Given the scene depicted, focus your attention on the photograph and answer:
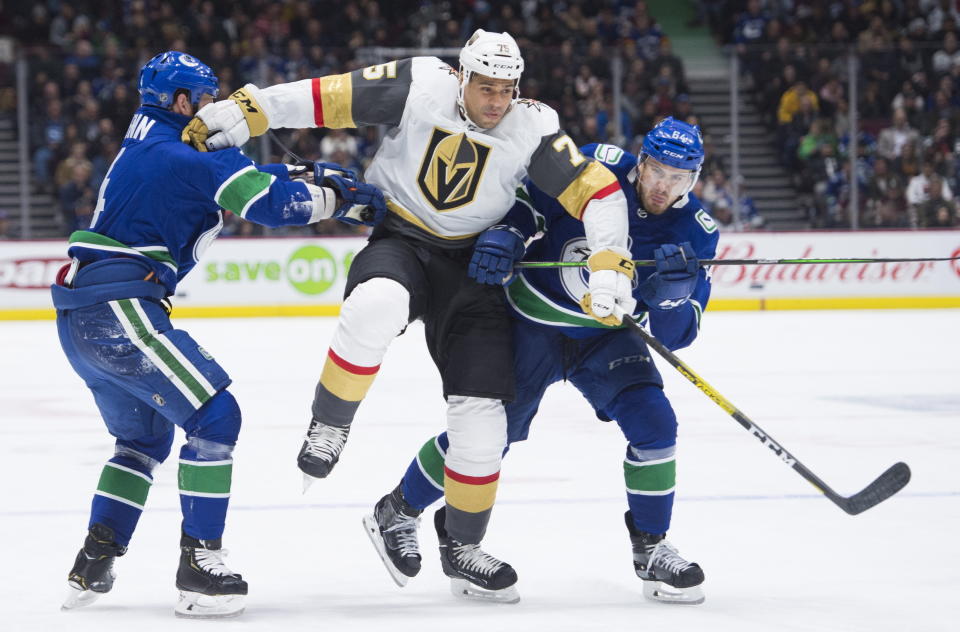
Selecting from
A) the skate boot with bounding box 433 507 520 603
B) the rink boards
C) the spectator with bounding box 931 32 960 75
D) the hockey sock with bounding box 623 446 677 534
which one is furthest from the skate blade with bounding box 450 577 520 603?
the spectator with bounding box 931 32 960 75

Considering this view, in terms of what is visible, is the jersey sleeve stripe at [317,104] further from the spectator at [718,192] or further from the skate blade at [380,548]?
the spectator at [718,192]

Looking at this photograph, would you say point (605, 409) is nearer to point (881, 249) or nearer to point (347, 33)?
point (881, 249)

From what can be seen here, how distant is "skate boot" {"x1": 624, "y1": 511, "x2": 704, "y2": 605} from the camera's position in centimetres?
315

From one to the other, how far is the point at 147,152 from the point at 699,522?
1929 millimetres

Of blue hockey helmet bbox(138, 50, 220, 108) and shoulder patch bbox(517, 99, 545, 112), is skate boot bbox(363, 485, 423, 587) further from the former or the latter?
blue hockey helmet bbox(138, 50, 220, 108)

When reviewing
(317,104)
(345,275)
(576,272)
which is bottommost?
(345,275)

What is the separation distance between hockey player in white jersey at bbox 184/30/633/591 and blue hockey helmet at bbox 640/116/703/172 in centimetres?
13

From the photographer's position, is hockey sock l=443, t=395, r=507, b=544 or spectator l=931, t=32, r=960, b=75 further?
spectator l=931, t=32, r=960, b=75

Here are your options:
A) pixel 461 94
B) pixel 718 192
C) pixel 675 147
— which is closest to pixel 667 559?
pixel 675 147

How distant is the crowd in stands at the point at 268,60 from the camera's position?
10844mm

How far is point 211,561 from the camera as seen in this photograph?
10.1 ft

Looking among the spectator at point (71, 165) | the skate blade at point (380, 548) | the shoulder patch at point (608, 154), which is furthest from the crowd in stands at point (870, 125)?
the skate blade at point (380, 548)

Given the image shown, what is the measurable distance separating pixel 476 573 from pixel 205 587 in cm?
65

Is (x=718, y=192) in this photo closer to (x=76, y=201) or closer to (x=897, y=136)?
(x=897, y=136)
